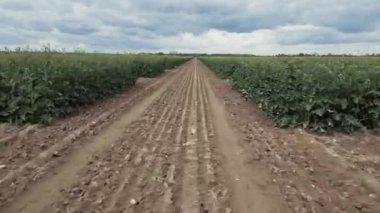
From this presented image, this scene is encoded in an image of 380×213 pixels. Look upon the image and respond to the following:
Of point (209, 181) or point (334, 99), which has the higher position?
point (334, 99)

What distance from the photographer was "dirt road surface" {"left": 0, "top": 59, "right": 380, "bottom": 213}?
18.5 feet

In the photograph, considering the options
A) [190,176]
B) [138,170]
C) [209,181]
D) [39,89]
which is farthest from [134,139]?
[39,89]

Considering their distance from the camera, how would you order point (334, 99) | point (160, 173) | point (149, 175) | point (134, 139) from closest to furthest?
point (149, 175) < point (160, 173) < point (134, 139) < point (334, 99)

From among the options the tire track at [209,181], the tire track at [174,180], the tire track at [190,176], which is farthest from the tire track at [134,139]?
the tire track at [209,181]

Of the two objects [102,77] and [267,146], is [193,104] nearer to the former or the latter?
[102,77]

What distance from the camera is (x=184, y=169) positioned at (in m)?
7.11

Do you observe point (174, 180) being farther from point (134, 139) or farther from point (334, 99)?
point (334, 99)

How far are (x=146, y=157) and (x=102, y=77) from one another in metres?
11.1

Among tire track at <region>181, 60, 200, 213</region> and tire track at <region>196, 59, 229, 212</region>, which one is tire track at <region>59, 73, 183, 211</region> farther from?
tire track at <region>196, 59, 229, 212</region>

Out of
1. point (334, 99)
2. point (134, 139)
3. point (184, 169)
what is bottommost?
point (134, 139)

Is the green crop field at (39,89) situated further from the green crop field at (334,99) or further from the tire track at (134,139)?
the green crop field at (334,99)

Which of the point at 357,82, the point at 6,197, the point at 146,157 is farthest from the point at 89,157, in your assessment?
Answer: the point at 357,82

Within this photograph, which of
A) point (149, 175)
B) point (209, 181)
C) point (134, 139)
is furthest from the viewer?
point (134, 139)

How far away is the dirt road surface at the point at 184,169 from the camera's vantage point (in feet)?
18.5
